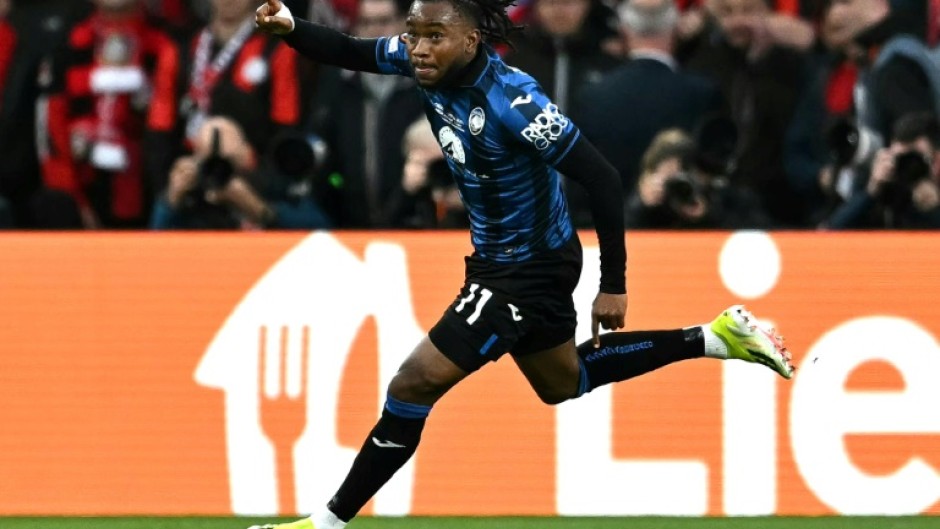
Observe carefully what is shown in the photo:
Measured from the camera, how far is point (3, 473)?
806cm

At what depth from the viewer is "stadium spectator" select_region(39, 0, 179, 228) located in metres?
10.1

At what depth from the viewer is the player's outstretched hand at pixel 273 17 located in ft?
21.6

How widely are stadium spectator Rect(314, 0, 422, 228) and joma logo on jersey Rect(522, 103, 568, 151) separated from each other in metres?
3.29

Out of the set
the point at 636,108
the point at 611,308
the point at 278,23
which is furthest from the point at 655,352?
the point at 636,108

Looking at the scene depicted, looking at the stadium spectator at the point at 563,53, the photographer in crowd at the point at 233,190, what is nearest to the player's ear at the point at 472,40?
the photographer in crowd at the point at 233,190

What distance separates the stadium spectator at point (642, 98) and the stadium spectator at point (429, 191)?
0.76m

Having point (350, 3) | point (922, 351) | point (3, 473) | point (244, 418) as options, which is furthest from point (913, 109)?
point (3, 473)

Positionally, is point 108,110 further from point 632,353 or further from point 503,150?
point 503,150

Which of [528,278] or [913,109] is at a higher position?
[913,109]

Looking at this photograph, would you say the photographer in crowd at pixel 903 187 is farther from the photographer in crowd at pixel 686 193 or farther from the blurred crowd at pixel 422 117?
the photographer in crowd at pixel 686 193

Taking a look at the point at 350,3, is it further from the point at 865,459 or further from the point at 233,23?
the point at 865,459

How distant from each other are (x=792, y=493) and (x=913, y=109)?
2.43 meters

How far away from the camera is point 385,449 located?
669 cm

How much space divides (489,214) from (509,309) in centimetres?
32
